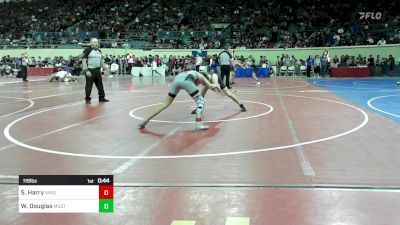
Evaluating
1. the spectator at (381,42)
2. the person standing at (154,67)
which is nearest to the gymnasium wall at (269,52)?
the spectator at (381,42)

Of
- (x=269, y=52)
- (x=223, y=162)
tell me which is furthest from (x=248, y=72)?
(x=223, y=162)

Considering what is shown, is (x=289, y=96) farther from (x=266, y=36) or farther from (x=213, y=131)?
(x=266, y=36)

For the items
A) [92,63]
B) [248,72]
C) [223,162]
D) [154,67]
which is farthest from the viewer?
[154,67]

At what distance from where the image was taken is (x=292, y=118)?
10703 millimetres

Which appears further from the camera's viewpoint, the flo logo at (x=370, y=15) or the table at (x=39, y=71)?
the table at (x=39, y=71)

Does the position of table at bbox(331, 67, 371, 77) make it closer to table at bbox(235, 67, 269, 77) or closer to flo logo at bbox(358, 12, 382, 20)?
table at bbox(235, 67, 269, 77)

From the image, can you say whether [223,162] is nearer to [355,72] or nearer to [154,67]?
[355,72]

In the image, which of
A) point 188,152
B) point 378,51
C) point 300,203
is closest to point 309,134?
point 188,152

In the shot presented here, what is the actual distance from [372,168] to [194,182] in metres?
2.31
